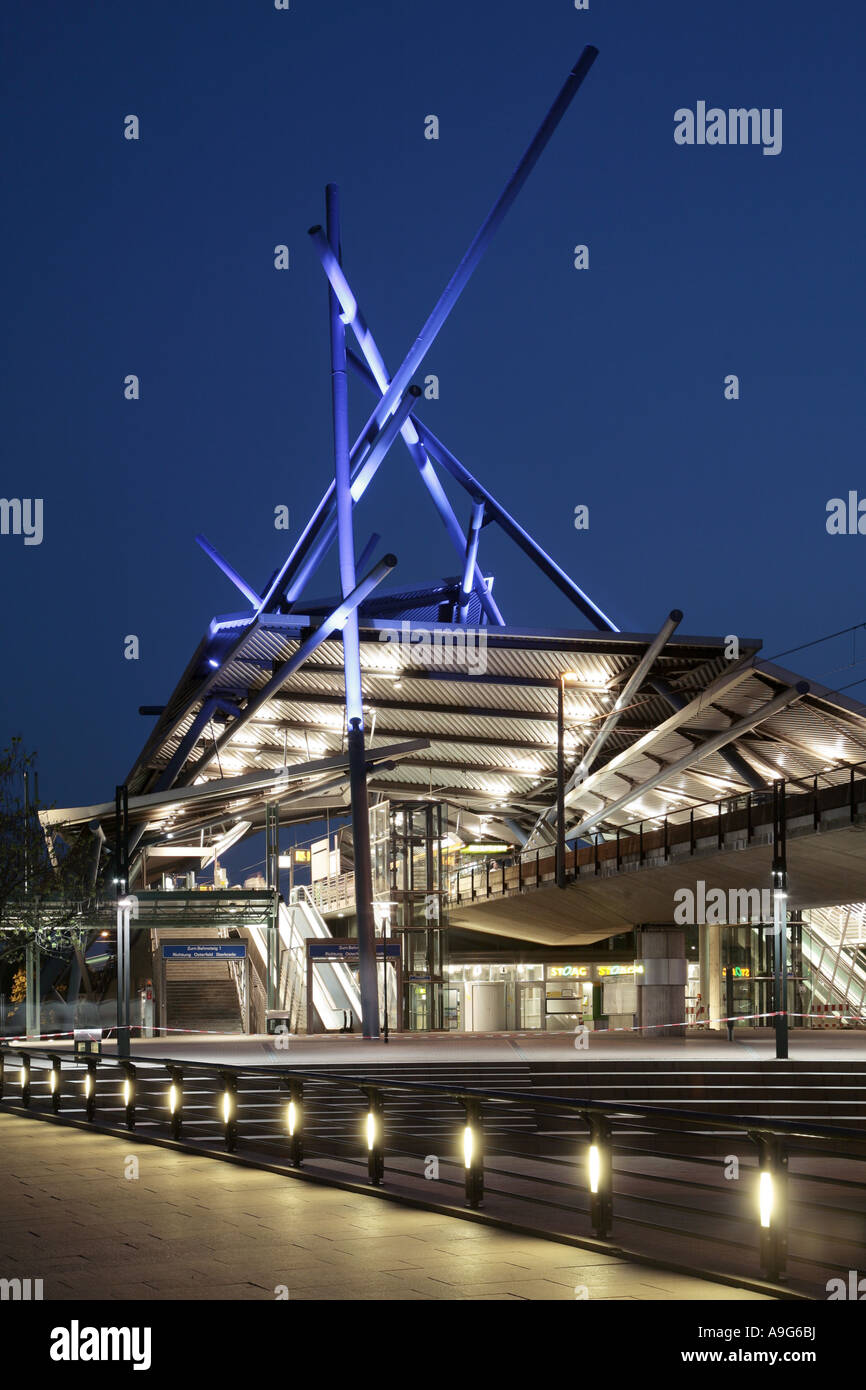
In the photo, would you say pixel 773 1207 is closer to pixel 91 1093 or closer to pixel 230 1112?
pixel 230 1112

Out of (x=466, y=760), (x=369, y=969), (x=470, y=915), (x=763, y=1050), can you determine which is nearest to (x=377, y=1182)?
(x=763, y=1050)

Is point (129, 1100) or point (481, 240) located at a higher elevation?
point (481, 240)

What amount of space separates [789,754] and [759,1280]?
43765 mm

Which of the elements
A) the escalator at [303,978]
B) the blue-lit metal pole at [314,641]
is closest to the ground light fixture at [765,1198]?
the blue-lit metal pole at [314,641]

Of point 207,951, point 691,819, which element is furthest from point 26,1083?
point 207,951

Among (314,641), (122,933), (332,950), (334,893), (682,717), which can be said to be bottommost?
(332,950)

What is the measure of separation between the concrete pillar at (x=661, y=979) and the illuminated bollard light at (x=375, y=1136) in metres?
29.2

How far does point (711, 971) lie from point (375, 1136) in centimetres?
4047

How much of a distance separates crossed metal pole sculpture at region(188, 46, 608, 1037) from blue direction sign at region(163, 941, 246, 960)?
24.1 ft

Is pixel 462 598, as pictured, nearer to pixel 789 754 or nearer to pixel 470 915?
pixel 789 754

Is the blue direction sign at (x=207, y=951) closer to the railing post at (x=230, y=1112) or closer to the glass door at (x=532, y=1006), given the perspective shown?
the glass door at (x=532, y=1006)

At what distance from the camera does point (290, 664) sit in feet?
143

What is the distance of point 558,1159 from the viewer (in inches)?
383

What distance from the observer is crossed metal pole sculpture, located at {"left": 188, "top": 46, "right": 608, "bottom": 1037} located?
38.2 metres
